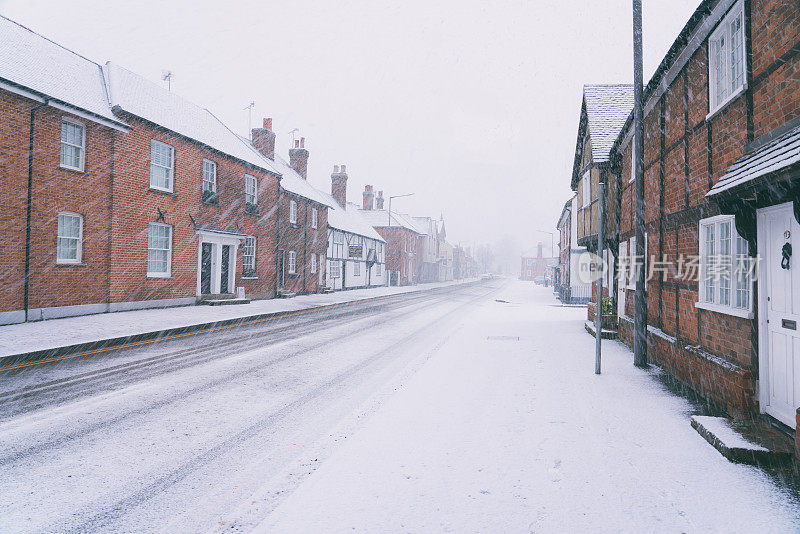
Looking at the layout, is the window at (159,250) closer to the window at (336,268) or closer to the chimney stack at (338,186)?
the window at (336,268)

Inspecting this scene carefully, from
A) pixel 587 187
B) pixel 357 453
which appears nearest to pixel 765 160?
pixel 357 453

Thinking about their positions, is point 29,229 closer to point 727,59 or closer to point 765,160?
point 765,160

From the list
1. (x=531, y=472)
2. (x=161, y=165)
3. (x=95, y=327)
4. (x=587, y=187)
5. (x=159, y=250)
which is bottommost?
(x=531, y=472)

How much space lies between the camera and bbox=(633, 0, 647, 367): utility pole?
363 inches

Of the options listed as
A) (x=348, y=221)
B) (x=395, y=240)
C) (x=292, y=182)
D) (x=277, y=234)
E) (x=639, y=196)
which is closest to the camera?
(x=639, y=196)

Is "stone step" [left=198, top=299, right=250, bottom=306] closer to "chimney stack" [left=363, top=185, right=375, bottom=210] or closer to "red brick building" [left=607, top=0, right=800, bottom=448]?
"red brick building" [left=607, top=0, right=800, bottom=448]

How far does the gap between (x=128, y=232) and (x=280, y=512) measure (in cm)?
1601

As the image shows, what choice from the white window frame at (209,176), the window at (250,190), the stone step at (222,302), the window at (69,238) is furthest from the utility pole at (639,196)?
the window at (250,190)

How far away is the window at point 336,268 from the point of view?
38719 mm

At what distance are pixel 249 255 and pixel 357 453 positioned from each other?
2140cm

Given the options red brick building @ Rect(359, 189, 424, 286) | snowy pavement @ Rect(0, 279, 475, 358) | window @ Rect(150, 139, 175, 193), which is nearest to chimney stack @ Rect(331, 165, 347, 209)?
red brick building @ Rect(359, 189, 424, 286)

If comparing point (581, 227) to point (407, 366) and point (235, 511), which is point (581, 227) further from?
point (235, 511)

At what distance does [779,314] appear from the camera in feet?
17.8

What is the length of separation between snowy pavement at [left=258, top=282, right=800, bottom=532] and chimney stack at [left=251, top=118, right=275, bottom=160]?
25912mm
